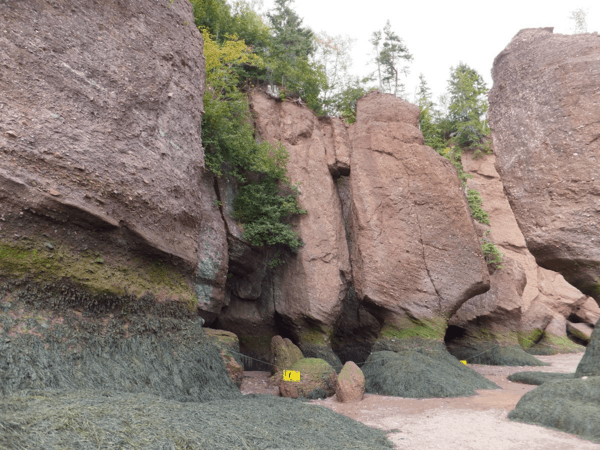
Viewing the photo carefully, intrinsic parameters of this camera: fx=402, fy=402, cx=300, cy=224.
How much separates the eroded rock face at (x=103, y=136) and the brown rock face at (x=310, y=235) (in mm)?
4862

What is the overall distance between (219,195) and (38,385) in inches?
300

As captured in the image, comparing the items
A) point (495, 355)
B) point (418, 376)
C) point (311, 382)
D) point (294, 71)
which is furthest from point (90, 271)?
point (495, 355)

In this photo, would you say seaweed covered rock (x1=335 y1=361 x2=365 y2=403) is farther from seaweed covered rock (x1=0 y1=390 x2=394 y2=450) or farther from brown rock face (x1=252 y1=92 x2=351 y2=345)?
brown rock face (x1=252 y1=92 x2=351 y2=345)

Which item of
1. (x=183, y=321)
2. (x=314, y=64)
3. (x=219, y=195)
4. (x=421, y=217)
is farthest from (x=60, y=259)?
(x=314, y=64)

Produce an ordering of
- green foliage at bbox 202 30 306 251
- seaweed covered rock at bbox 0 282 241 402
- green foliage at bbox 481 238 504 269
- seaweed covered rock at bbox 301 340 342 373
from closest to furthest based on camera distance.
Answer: seaweed covered rock at bbox 0 282 241 402, green foliage at bbox 202 30 306 251, seaweed covered rock at bbox 301 340 342 373, green foliage at bbox 481 238 504 269

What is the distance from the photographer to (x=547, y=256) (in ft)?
26.7

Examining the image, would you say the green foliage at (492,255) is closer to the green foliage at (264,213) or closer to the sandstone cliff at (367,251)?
the sandstone cliff at (367,251)

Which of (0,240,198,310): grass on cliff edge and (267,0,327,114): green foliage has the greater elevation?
(267,0,327,114): green foliage

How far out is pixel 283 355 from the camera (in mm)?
9625

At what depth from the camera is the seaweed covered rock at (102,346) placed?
176 inches

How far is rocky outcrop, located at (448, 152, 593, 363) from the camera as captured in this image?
14.1m

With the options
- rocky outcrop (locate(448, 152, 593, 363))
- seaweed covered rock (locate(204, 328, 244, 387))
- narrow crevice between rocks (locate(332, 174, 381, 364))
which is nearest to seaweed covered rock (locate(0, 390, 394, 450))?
seaweed covered rock (locate(204, 328, 244, 387))

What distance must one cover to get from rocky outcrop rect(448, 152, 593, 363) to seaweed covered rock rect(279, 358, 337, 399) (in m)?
7.51

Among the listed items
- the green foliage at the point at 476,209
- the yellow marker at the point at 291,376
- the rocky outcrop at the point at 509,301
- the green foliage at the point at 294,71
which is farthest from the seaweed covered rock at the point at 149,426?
the green foliage at the point at 476,209
